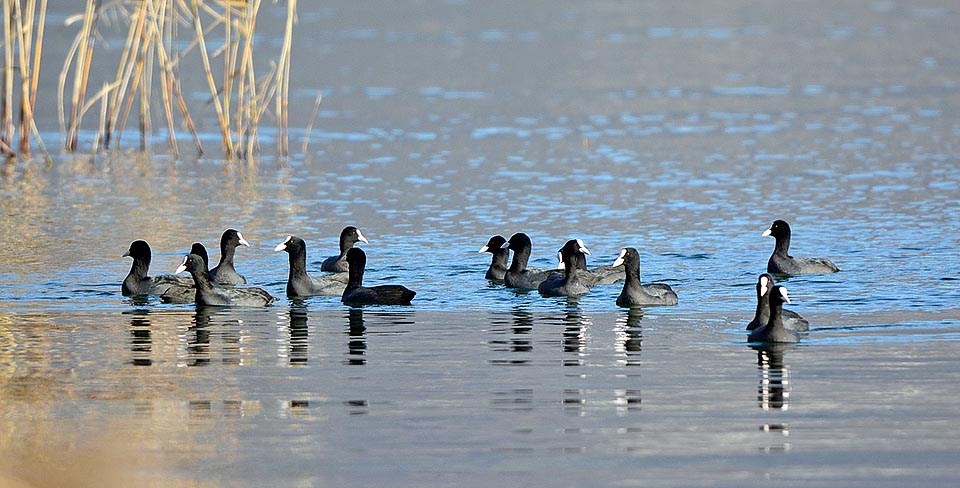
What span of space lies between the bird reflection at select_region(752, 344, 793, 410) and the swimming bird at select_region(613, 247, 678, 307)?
240cm

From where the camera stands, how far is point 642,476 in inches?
360

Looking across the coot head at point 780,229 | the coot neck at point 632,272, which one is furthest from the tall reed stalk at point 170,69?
the coot neck at point 632,272

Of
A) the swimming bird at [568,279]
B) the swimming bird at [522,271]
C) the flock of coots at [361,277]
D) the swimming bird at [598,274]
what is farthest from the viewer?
the swimming bird at [522,271]

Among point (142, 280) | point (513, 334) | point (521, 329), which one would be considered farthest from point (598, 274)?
point (142, 280)

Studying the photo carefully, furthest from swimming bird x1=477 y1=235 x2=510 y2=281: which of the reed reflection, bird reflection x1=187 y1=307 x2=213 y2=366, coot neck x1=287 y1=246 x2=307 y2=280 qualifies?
the reed reflection

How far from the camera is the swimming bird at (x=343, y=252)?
59.6ft

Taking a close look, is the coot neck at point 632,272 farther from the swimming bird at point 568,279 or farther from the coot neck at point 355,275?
the coot neck at point 355,275

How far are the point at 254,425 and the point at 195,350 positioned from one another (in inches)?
122

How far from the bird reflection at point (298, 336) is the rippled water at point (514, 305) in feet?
0.17

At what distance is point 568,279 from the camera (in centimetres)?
1653

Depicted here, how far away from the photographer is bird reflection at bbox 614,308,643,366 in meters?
12.9

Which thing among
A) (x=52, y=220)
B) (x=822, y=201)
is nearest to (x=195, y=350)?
(x=52, y=220)

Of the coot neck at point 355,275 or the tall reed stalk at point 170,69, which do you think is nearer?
the coot neck at point 355,275

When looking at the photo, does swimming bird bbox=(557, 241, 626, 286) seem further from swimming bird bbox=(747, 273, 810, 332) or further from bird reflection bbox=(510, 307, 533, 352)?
swimming bird bbox=(747, 273, 810, 332)
